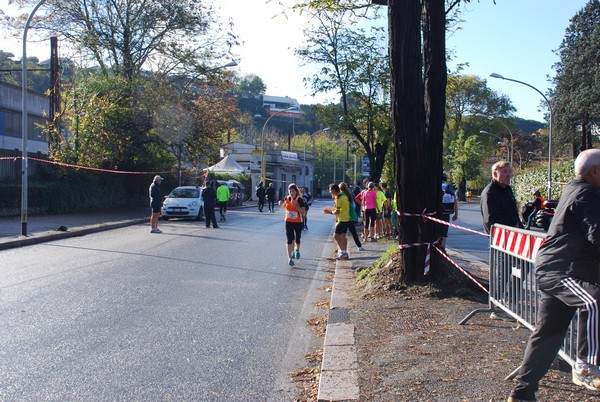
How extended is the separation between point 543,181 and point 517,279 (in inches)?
1532

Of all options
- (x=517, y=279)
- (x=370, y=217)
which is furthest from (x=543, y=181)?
(x=517, y=279)

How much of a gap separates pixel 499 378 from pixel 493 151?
291 ft

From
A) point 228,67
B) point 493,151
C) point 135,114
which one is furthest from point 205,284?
point 493,151

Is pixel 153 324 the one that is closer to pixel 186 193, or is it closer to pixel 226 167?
pixel 186 193

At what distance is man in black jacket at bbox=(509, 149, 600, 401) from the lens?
4.02 meters

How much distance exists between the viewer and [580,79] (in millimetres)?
51625

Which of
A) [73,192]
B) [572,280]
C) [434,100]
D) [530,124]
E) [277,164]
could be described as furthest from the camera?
[530,124]

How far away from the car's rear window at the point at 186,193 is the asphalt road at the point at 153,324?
13287 millimetres

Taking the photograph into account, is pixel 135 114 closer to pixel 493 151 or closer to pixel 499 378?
pixel 499 378

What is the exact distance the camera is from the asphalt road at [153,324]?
5172 mm

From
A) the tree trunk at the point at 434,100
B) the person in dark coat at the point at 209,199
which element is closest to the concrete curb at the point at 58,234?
the person in dark coat at the point at 209,199

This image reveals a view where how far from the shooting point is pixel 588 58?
2003 inches

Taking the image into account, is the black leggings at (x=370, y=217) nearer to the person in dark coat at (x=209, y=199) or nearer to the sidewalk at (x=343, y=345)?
the person in dark coat at (x=209, y=199)

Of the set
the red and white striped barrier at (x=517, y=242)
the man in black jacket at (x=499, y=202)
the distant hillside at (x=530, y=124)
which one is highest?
the distant hillside at (x=530, y=124)
